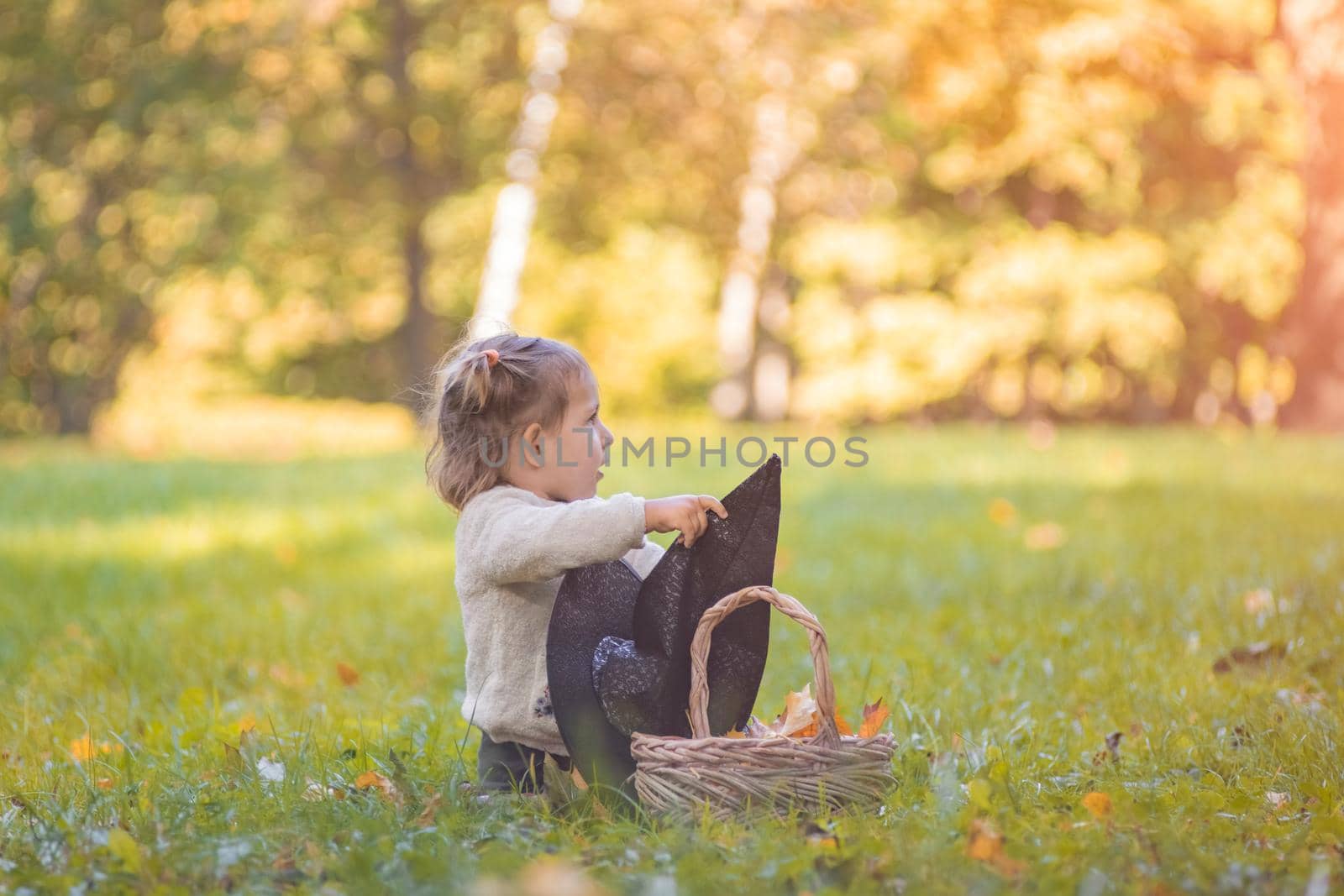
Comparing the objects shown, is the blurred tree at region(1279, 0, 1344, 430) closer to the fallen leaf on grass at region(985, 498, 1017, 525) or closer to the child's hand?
the fallen leaf on grass at region(985, 498, 1017, 525)

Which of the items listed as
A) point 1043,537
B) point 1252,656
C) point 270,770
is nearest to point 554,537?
point 270,770

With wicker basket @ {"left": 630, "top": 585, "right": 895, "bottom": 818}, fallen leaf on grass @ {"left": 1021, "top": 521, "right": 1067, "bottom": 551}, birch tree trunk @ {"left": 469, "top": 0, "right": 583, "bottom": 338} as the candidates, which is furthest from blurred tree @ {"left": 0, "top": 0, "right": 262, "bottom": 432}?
wicker basket @ {"left": 630, "top": 585, "right": 895, "bottom": 818}

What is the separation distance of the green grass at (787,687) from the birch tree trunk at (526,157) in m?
7.18

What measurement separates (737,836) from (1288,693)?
1.91m

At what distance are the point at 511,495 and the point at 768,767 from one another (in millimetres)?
811

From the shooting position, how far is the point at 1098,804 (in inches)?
99.0

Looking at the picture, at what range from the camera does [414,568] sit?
627cm

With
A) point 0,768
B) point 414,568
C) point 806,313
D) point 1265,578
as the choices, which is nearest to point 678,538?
point 0,768

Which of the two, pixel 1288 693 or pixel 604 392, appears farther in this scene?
pixel 604 392

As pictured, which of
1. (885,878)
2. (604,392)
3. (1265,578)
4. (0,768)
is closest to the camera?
(885,878)

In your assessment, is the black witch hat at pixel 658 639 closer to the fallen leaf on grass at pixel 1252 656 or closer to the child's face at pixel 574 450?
the child's face at pixel 574 450

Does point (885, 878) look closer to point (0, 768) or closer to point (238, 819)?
point (238, 819)

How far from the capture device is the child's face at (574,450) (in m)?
2.92

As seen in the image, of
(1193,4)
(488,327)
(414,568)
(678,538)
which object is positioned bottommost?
(414,568)
